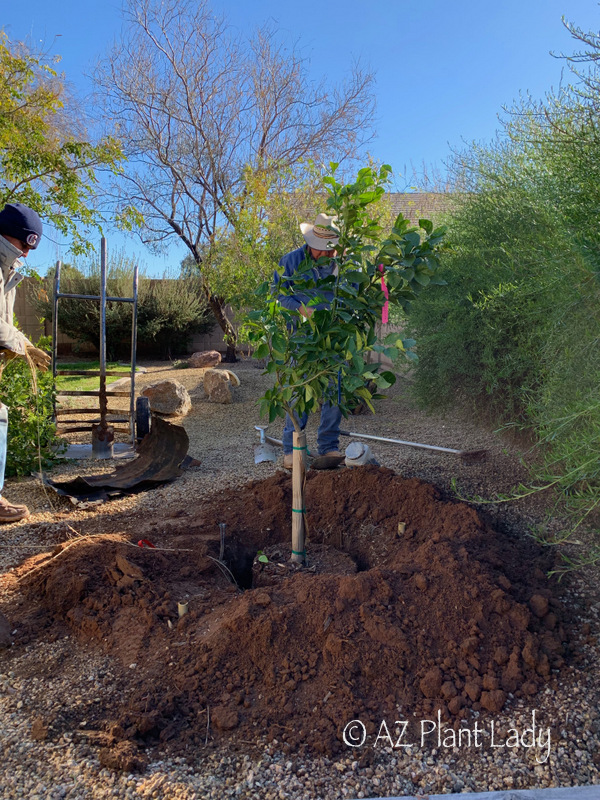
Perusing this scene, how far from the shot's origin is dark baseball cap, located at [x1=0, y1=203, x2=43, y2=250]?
12.6ft

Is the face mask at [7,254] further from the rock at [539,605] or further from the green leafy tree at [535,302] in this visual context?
the rock at [539,605]

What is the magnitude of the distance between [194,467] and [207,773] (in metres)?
3.69

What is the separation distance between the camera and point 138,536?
3.65 meters

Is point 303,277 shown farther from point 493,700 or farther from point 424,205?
point 424,205

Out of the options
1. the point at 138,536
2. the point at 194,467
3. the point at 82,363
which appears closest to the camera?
the point at 138,536

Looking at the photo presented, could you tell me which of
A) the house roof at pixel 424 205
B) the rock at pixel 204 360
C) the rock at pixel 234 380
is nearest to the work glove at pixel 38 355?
the house roof at pixel 424 205

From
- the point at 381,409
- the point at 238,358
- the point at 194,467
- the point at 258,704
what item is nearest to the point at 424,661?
the point at 258,704

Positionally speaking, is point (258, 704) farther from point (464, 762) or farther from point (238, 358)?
point (238, 358)

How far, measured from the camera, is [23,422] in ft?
17.1

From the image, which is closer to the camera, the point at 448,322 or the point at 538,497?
the point at 538,497

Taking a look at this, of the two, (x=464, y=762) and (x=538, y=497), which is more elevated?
(x=538, y=497)

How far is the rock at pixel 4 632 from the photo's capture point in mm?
2605

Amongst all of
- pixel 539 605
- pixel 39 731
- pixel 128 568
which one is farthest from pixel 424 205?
pixel 39 731

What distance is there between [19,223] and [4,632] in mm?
2456
